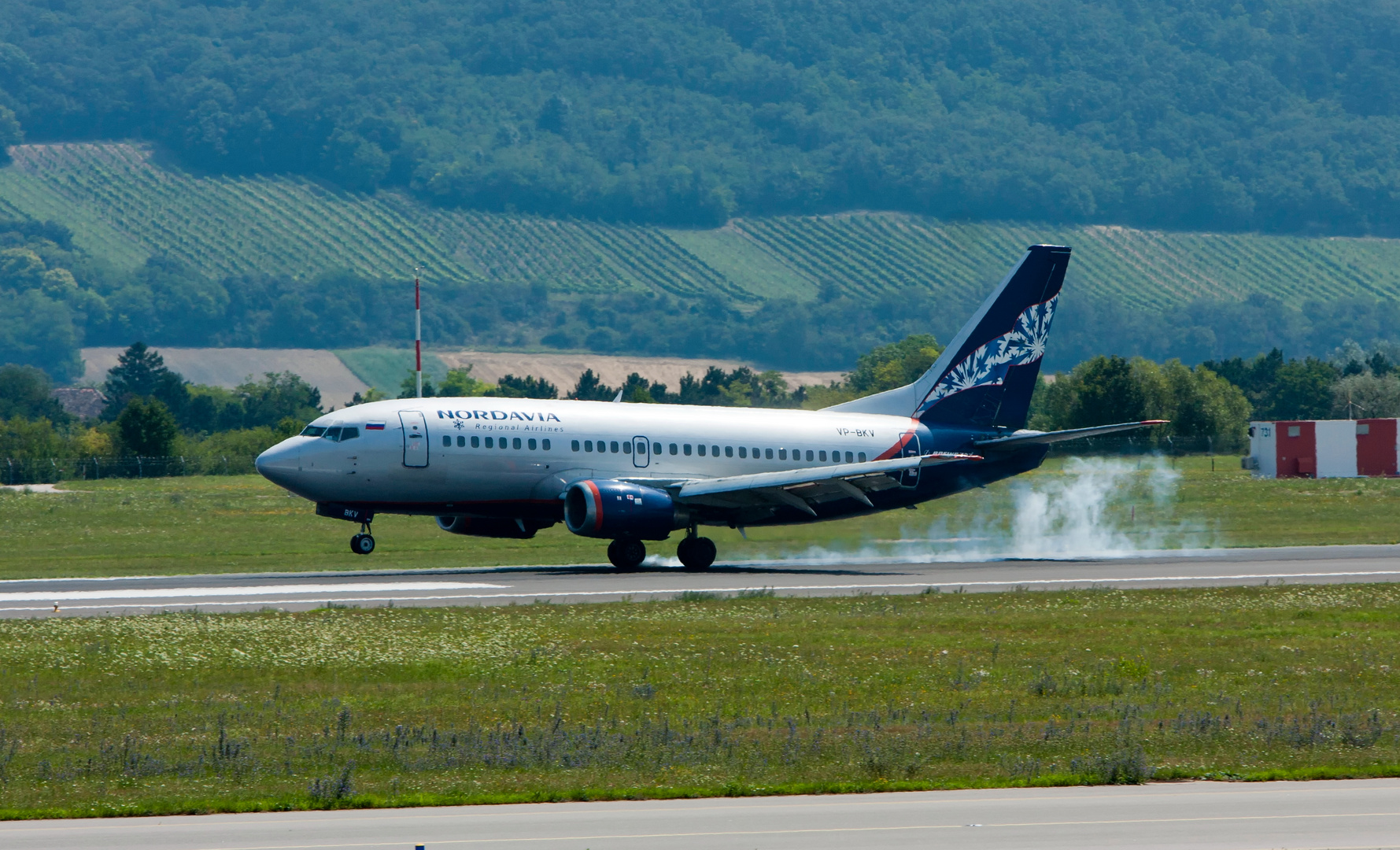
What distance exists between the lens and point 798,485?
4397 cm

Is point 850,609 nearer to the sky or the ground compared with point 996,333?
nearer to the ground

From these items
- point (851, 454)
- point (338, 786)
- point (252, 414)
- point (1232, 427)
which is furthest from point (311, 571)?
point (252, 414)

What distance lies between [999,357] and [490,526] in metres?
16.9

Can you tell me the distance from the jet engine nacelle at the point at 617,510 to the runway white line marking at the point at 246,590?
12.1 ft

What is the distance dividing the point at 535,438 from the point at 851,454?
10234mm

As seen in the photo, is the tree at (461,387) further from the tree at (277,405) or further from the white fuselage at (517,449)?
the white fuselage at (517,449)

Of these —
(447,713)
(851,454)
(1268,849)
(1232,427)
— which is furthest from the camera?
(1232,427)

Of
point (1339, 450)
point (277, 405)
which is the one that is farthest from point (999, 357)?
point (277, 405)

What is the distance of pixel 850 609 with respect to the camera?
33.4 m

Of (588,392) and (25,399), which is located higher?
(25,399)

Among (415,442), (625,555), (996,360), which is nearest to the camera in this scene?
(415,442)

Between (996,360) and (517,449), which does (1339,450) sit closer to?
(996,360)

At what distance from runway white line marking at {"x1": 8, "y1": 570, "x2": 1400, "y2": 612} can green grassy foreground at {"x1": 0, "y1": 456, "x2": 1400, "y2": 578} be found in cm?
702

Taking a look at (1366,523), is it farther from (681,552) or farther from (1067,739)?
(1067,739)
